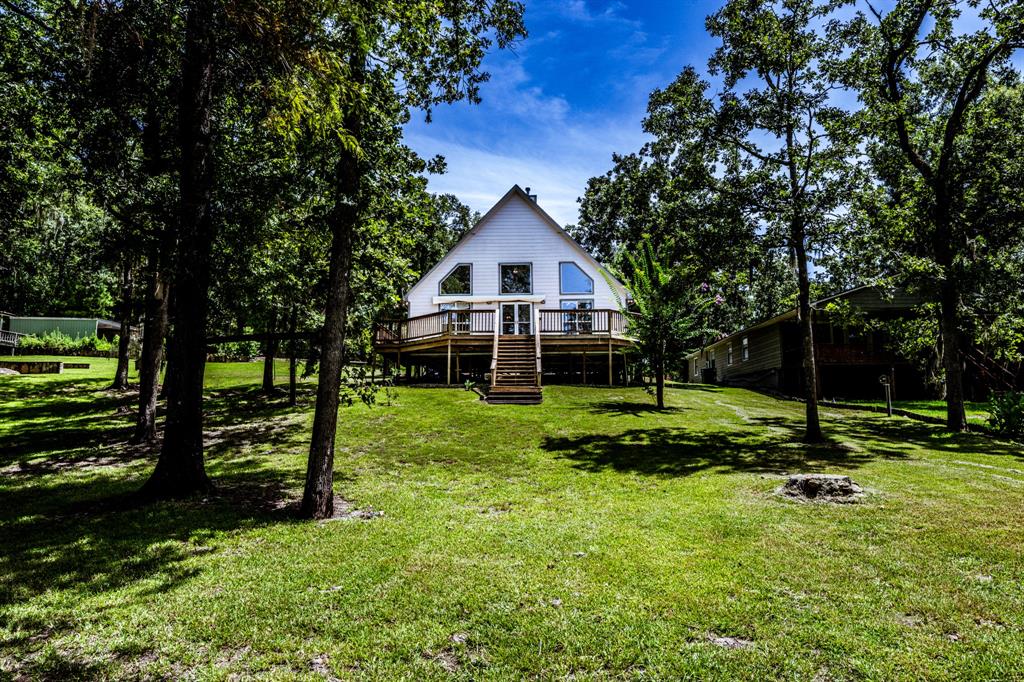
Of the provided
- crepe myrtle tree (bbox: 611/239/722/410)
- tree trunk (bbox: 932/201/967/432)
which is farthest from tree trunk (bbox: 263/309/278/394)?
tree trunk (bbox: 932/201/967/432)

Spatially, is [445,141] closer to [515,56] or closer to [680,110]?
[515,56]

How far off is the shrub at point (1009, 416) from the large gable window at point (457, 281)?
18906 millimetres

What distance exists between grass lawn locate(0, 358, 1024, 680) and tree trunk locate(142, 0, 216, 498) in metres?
0.63

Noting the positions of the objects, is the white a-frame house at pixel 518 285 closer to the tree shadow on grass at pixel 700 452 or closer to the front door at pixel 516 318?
the front door at pixel 516 318

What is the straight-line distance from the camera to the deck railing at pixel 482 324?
20.6 m

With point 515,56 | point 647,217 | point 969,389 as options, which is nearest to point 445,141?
point 515,56

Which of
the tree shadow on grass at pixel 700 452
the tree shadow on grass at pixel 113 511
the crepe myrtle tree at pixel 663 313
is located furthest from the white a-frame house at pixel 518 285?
the tree shadow on grass at pixel 113 511

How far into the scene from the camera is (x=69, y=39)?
21.7 feet

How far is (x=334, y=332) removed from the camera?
7215mm

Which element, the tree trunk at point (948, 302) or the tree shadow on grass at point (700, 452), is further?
the tree trunk at point (948, 302)

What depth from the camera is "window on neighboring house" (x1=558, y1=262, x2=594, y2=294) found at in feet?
79.5

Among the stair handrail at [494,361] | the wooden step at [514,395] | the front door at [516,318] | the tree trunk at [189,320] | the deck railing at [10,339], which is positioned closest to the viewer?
the tree trunk at [189,320]

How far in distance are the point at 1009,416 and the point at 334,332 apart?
16.3 m

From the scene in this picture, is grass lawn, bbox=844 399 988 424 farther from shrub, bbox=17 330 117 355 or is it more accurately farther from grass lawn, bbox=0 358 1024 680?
shrub, bbox=17 330 117 355
